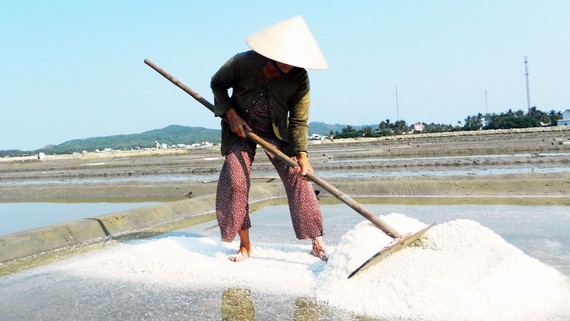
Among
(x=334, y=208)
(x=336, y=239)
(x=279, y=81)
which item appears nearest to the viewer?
(x=279, y=81)

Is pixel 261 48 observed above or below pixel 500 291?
above

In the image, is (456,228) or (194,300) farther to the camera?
(456,228)

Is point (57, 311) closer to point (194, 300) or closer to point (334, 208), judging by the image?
point (194, 300)

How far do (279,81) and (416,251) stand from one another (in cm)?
109

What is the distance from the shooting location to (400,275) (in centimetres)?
204

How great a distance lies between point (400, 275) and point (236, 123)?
3.82ft

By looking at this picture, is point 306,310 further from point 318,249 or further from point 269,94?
point 269,94

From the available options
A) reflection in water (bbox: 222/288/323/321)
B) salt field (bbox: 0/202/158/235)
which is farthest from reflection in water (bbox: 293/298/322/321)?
salt field (bbox: 0/202/158/235)

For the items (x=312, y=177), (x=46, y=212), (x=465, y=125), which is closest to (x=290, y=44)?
(x=312, y=177)

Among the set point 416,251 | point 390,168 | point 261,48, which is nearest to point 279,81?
point 261,48

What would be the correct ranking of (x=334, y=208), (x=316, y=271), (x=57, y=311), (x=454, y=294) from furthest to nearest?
(x=334, y=208)
(x=316, y=271)
(x=57, y=311)
(x=454, y=294)

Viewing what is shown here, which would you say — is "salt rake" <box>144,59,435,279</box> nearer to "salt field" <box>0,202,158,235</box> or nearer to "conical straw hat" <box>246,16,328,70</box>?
"conical straw hat" <box>246,16,328,70</box>

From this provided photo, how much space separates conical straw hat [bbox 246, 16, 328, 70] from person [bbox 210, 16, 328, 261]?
13 mm

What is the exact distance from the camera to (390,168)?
9.79m
